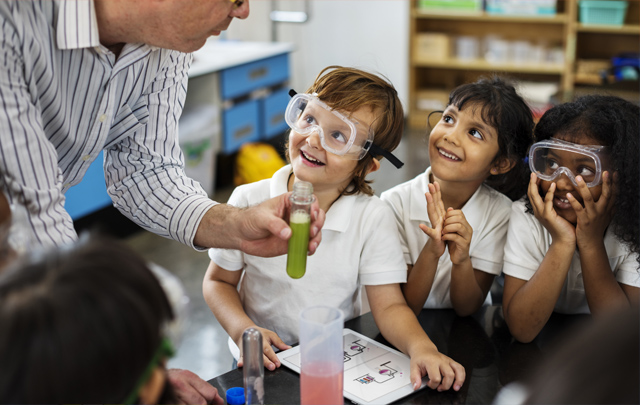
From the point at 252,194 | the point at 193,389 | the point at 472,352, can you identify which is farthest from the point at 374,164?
the point at 193,389

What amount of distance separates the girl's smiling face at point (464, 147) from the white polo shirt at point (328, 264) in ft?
0.65

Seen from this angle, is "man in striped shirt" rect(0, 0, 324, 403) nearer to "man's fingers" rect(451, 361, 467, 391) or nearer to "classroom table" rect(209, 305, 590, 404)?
"classroom table" rect(209, 305, 590, 404)

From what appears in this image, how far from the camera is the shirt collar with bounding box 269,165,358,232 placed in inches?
64.2

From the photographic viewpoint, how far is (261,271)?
5.43 feet

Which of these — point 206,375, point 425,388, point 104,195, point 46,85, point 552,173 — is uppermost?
point 46,85

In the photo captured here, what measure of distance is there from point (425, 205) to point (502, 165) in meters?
0.23

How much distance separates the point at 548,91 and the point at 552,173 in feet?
13.7

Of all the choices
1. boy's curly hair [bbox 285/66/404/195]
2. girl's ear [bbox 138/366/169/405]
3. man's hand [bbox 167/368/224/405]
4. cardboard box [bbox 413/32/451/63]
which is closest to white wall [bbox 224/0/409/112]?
cardboard box [bbox 413/32/451/63]

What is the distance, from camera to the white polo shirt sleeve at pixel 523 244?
5.28 ft

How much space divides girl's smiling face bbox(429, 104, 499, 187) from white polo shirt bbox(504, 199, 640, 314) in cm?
14

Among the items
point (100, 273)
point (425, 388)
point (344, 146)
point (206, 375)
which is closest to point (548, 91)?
point (206, 375)

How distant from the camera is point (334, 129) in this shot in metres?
1.60

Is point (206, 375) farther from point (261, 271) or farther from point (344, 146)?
point (344, 146)

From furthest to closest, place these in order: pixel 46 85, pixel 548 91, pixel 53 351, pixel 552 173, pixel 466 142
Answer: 1. pixel 548 91
2. pixel 466 142
3. pixel 552 173
4. pixel 46 85
5. pixel 53 351
